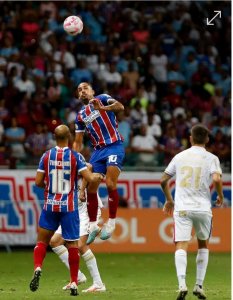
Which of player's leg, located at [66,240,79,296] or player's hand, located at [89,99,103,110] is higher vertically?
player's hand, located at [89,99,103,110]

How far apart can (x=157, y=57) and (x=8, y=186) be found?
23.2 ft

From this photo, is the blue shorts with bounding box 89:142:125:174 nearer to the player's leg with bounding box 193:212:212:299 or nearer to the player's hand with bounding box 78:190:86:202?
the player's hand with bounding box 78:190:86:202

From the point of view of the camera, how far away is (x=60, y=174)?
43.2ft

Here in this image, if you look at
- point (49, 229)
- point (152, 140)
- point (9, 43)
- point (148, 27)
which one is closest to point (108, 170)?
point (49, 229)

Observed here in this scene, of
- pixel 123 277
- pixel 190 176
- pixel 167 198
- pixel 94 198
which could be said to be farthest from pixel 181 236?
pixel 123 277

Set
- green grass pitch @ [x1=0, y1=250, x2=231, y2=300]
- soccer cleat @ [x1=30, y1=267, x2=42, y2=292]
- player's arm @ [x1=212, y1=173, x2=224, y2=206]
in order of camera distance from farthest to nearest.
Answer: green grass pitch @ [x1=0, y1=250, x2=231, y2=300] → soccer cleat @ [x1=30, y1=267, x2=42, y2=292] → player's arm @ [x1=212, y1=173, x2=224, y2=206]

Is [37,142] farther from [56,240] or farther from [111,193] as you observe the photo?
[56,240]

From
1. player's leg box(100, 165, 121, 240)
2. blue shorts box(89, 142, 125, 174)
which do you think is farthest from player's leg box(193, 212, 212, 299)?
blue shorts box(89, 142, 125, 174)

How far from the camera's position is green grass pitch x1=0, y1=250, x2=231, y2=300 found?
1371 cm

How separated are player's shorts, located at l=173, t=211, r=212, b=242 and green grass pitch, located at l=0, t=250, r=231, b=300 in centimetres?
94

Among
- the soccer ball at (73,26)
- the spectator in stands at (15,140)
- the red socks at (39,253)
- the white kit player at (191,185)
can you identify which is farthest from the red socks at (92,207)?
the spectator in stands at (15,140)

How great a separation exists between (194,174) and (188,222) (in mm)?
596

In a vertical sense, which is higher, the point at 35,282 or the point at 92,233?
the point at 92,233

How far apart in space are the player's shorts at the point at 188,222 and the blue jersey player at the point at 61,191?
1202 mm
